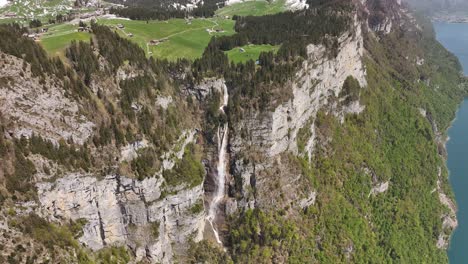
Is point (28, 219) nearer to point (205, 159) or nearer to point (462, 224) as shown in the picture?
point (205, 159)

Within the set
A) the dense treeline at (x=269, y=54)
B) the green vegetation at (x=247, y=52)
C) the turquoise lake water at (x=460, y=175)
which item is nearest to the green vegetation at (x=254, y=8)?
the dense treeline at (x=269, y=54)

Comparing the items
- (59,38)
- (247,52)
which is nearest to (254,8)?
(247,52)

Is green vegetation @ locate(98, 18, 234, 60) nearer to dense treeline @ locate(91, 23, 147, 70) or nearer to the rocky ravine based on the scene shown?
dense treeline @ locate(91, 23, 147, 70)

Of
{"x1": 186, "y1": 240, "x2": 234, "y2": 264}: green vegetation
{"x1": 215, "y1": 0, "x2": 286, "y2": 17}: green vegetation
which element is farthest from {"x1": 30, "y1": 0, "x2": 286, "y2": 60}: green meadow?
{"x1": 186, "y1": 240, "x2": 234, "y2": 264}: green vegetation

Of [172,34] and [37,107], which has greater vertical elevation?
[172,34]

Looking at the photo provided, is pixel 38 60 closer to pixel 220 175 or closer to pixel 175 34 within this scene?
pixel 220 175

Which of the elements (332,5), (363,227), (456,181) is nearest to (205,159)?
(363,227)
